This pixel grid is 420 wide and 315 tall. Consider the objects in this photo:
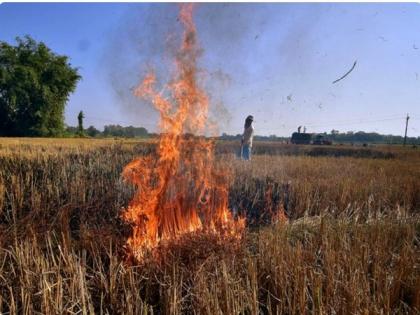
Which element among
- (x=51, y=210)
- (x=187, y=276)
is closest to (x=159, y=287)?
(x=187, y=276)

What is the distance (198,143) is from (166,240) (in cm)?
280

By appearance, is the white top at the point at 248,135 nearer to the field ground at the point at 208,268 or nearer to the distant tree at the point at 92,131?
the field ground at the point at 208,268

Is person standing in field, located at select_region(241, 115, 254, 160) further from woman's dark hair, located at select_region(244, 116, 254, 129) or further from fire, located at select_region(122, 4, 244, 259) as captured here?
fire, located at select_region(122, 4, 244, 259)

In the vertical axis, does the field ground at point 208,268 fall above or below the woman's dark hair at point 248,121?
below

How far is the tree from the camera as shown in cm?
4188

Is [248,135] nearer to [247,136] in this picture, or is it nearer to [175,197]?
[247,136]

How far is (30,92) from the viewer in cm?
4300

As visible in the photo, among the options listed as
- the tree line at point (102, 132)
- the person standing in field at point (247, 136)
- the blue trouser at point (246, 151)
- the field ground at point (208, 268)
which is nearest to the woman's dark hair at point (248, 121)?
the person standing in field at point (247, 136)

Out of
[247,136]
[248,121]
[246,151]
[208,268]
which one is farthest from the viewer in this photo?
[246,151]

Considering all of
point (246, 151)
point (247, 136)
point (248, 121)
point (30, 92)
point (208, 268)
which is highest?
point (30, 92)

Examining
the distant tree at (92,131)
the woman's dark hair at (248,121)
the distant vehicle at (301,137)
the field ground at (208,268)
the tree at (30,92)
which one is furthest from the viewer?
the distant tree at (92,131)

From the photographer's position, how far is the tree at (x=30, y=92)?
41875 mm

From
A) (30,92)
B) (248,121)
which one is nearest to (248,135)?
(248,121)

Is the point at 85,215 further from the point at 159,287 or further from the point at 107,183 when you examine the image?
the point at 159,287
